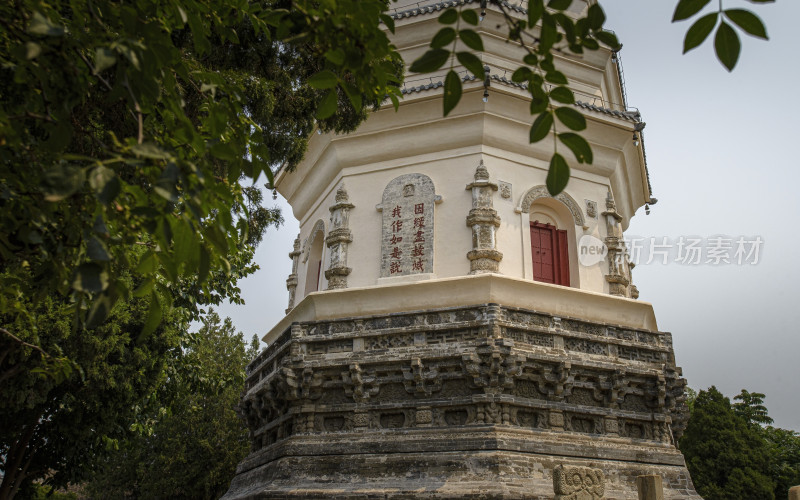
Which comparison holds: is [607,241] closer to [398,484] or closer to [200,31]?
[398,484]

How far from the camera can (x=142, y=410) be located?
12.7m

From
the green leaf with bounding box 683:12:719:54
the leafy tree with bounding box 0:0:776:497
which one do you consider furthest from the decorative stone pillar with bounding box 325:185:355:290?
the green leaf with bounding box 683:12:719:54

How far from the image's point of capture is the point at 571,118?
8.41ft

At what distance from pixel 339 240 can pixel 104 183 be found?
8.88 m

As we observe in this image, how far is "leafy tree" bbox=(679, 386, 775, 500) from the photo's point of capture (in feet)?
65.6

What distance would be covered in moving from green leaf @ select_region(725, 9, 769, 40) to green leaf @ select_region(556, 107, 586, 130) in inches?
24.0

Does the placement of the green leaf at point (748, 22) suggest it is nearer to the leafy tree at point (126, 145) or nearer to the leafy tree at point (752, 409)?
the leafy tree at point (126, 145)

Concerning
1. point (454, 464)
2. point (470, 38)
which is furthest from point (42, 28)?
point (454, 464)

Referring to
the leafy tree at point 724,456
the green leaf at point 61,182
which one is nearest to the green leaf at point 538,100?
the green leaf at point 61,182

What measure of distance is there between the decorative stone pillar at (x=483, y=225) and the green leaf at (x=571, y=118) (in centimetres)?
755

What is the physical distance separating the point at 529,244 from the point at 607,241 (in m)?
1.60

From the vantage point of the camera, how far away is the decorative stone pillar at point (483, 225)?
10172mm

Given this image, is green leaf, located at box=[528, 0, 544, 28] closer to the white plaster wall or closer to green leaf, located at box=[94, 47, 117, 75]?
green leaf, located at box=[94, 47, 117, 75]

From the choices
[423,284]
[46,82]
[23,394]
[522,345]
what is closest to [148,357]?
[23,394]
